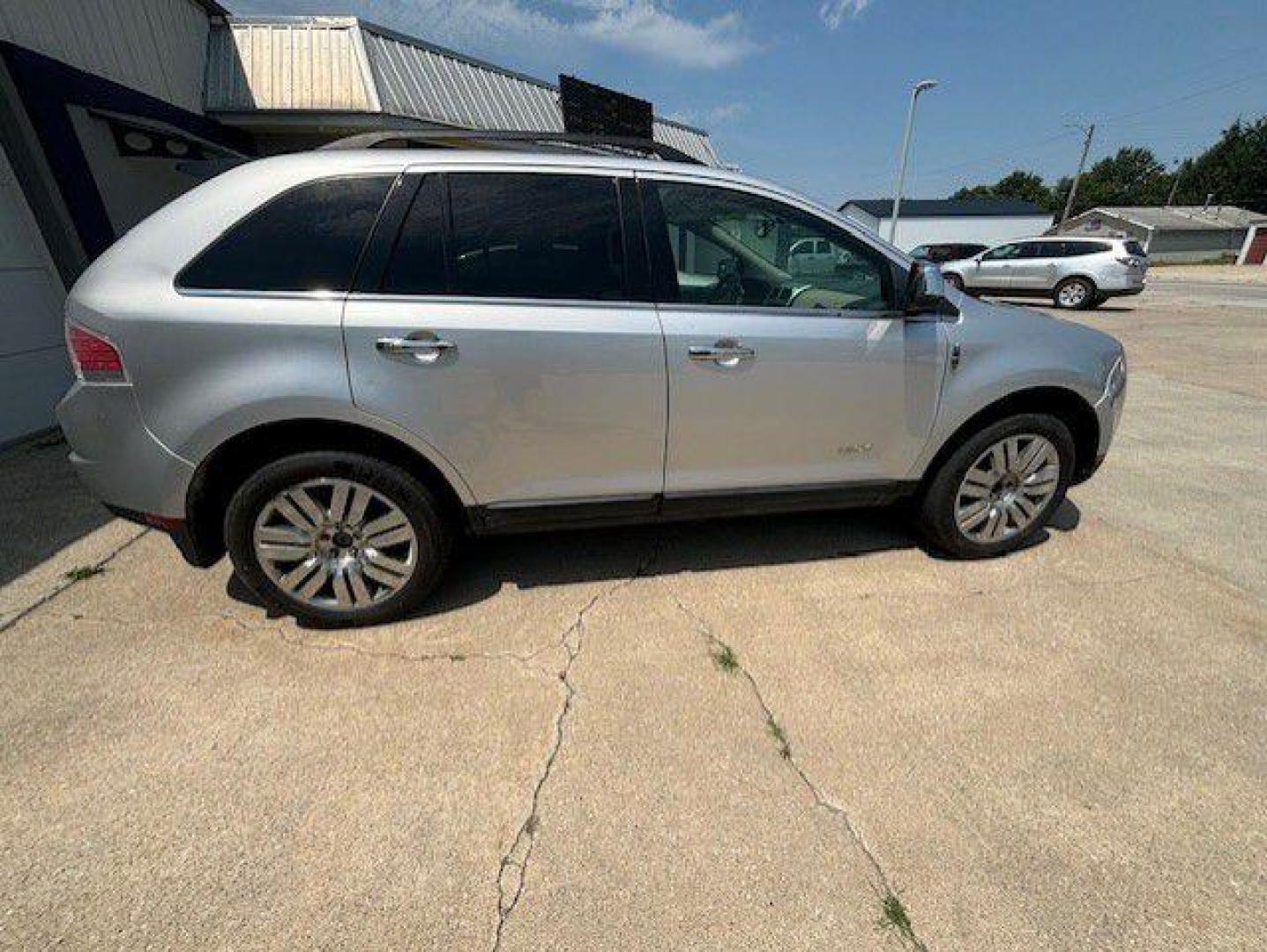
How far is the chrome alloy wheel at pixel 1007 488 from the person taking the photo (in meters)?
2.91

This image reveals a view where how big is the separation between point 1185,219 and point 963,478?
250ft

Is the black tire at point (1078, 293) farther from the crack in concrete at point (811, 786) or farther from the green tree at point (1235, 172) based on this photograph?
the green tree at point (1235, 172)

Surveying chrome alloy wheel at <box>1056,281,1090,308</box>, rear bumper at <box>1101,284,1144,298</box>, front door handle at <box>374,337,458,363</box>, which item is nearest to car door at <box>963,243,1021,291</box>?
chrome alloy wheel at <box>1056,281,1090,308</box>

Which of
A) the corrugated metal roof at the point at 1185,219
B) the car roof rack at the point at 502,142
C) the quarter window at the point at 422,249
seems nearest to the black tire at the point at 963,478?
the car roof rack at the point at 502,142

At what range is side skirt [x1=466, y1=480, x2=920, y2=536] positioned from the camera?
2.49m

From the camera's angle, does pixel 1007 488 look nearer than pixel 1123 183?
Yes

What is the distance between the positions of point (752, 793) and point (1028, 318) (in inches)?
103

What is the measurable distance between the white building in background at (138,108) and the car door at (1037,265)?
12.2m

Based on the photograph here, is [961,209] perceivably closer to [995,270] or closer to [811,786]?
[995,270]

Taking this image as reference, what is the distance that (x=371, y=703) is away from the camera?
2127mm

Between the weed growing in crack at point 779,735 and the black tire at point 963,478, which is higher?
the black tire at point 963,478

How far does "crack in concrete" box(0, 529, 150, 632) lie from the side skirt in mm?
2059

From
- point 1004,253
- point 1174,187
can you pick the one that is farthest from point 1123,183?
point 1004,253

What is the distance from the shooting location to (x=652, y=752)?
194 cm
